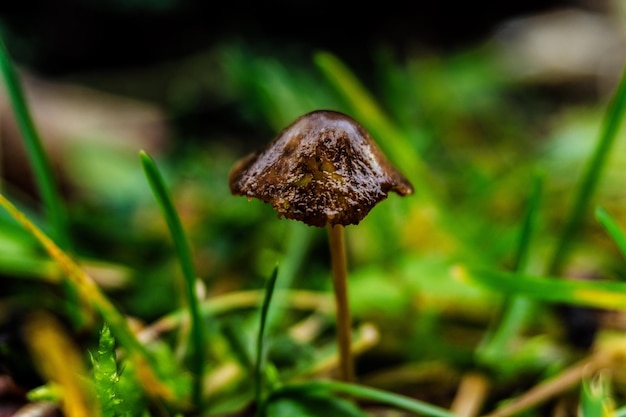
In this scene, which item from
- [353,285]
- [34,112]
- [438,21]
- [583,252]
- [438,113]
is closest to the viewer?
[353,285]

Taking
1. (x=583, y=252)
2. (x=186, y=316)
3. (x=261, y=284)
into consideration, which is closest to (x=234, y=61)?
(x=261, y=284)

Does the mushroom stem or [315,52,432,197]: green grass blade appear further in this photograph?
[315,52,432,197]: green grass blade

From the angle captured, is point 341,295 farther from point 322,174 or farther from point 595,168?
point 595,168

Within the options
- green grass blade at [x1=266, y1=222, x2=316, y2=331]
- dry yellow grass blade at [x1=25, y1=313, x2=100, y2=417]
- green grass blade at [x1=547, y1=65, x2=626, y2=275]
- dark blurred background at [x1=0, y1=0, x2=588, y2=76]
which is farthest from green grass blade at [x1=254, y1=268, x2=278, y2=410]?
dark blurred background at [x1=0, y1=0, x2=588, y2=76]

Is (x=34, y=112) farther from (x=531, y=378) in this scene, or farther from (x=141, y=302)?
(x=531, y=378)

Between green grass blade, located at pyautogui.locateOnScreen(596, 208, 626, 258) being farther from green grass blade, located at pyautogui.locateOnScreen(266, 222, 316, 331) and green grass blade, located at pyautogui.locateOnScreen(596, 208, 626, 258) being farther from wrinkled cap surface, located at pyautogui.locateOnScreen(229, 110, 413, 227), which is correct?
green grass blade, located at pyautogui.locateOnScreen(266, 222, 316, 331)

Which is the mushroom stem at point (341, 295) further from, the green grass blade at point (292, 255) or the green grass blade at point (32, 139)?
the green grass blade at point (32, 139)

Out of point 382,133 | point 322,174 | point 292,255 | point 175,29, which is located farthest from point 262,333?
point 175,29
